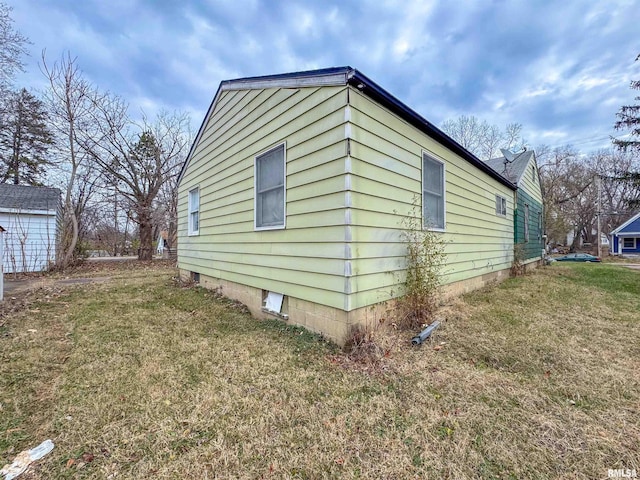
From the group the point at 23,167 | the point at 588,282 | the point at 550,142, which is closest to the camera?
the point at 588,282

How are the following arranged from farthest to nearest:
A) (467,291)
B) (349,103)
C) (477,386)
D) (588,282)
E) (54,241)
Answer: (54,241), (588,282), (467,291), (349,103), (477,386)

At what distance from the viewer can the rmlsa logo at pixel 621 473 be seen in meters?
1.56

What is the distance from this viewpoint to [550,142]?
28.6 metres

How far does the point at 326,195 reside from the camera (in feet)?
11.1

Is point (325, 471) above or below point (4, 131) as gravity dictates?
below

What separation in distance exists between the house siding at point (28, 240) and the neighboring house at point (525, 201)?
54.4ft

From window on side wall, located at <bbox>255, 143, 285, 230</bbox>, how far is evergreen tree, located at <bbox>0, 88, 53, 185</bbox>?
58.7ft

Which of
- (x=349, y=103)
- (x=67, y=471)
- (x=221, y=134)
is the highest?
(x=221, y=134)

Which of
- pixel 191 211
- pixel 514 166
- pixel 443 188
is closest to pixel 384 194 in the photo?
pixel 443 188

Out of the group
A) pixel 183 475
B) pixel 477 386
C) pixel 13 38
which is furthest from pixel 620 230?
pixel 13 38

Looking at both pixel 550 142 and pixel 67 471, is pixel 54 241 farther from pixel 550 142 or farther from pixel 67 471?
pixel 550 142

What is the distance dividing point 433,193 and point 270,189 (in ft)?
8.86

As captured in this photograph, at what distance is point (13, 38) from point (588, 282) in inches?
852

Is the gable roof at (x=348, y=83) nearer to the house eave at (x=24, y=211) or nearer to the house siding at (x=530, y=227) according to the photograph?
the house siding at (x=530, y=227)
